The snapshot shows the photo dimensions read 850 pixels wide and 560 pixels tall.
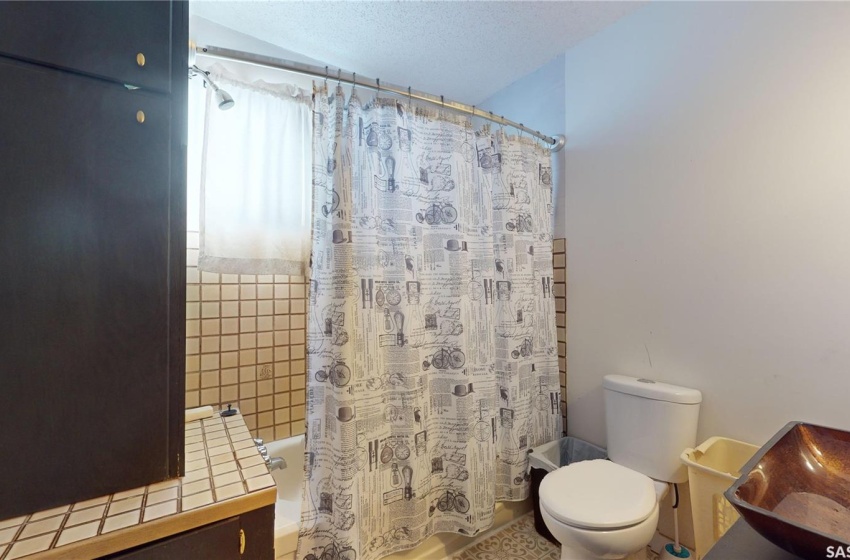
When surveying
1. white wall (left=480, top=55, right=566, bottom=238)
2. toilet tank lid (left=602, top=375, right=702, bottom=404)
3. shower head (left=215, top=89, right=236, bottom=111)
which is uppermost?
white wall (left=480, top=55, right=566, bottom=238)

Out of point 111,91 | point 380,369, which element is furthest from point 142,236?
point 380,369

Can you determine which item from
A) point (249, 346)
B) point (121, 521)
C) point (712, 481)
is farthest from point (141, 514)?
point (712, 481)

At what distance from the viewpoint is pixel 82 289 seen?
68 cm

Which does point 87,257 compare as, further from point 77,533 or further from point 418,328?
point 418,328

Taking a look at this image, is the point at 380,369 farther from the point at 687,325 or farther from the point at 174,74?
the point at 687,325

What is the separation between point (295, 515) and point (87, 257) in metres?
1.17

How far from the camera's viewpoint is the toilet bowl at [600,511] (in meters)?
1.11

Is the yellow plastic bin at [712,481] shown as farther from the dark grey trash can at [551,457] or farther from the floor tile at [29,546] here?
the floor tile at [29,546]

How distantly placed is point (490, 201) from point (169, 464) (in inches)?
60.9

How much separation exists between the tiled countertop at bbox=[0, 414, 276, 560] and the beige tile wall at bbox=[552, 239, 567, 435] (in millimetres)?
1655

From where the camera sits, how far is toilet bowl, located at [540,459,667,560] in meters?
1.11

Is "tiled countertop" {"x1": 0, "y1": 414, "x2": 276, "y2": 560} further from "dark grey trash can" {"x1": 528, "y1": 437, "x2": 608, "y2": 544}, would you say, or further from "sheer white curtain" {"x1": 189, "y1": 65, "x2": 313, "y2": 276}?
"dark grey trash can" {"x1": 528, "y1": 437, "x2": 608, "y2": 544}

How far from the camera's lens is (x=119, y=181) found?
71cm

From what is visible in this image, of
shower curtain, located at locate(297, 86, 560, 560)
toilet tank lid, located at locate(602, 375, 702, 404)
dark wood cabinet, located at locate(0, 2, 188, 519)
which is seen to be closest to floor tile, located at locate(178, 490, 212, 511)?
dark wood cabinet, located at locate(0, 2, 188, 519)
